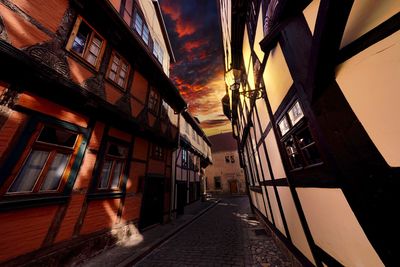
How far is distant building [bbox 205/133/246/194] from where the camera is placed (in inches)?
980

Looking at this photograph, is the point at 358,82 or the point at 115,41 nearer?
the point at 358,82

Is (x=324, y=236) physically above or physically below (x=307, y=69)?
below

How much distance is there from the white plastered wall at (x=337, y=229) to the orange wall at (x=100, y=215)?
507 centimetres

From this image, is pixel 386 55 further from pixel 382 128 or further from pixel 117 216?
pixel 117 216

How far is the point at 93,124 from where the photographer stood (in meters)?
4.37

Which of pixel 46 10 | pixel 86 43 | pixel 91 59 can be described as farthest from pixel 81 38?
pixel 46 10

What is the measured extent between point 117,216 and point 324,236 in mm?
5438

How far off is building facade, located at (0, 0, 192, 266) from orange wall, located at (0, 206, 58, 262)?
15mm

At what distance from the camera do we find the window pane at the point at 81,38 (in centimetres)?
423

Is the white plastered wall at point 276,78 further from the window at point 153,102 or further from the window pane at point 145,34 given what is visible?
the window pane at point 145,34

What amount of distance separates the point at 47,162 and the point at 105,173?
163cm

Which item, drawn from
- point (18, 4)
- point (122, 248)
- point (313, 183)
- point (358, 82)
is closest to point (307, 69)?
point (358, 82)

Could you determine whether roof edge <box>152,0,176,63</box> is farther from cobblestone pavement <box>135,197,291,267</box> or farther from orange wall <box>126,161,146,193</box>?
cobblestone pavement <box>135,197,291,267</box>

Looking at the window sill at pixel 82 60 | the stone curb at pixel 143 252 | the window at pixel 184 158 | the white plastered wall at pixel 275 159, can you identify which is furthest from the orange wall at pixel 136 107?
the window at pixel 184 158
